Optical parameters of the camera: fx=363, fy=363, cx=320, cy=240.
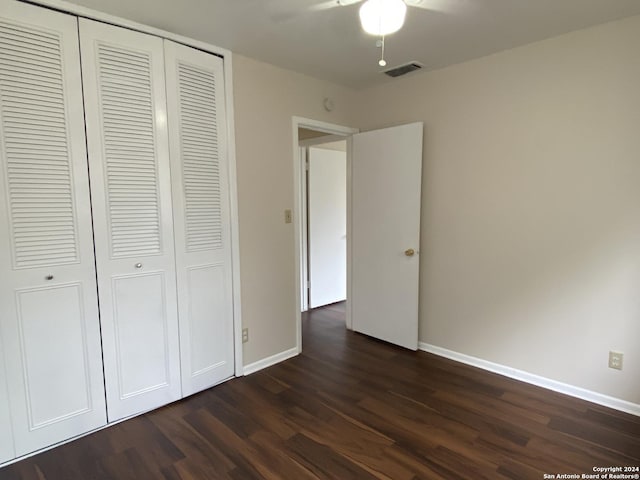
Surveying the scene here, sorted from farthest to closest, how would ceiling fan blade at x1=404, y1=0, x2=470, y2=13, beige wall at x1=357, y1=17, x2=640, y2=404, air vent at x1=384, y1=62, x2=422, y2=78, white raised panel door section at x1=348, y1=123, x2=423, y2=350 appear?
white raised panel door section at x1=348, y1=123, x2=423, y2=350 → air vent at x1=384, y1=62, x2=422, y2=78 → beige wall at x1=357, y1=17, x2=640, y2=404 → ceiling fan blade at x1=404, y1=0, x2=470, y2=13

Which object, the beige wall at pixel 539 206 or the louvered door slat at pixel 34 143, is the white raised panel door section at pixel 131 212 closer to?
the louvered door slat at pixel 34 143

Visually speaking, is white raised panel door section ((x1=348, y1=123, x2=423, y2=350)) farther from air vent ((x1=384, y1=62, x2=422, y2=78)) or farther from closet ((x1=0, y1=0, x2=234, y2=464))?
closet ((x1=0, y1=0, x2=234, y2=464))

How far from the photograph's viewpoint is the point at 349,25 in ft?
7.20

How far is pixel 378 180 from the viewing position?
335 centimetres

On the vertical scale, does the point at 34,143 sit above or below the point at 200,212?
above

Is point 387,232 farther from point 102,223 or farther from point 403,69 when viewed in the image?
point 102,223

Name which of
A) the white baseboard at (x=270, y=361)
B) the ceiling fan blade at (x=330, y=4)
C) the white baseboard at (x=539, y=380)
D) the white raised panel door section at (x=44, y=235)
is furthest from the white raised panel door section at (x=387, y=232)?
the white raised panel door section at (x=44, y=235)

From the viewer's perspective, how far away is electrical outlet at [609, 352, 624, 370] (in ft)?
7.54

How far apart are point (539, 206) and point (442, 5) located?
1.47 m

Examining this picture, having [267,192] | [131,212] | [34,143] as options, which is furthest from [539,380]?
[34,143]

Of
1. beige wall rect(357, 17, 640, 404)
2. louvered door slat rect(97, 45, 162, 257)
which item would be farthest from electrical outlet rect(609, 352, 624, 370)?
louvered door slat rect(97, 45, 162, 257)

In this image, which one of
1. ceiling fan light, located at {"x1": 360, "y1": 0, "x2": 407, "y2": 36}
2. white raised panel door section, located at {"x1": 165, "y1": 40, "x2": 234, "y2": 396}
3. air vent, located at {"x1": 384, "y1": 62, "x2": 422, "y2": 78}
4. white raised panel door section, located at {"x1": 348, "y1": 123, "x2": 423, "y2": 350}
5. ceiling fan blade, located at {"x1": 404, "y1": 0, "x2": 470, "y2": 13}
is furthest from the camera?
→ white raised panel door section, located at {"x1": 348, "y1": 123, "x2": 423, "y2": 350}

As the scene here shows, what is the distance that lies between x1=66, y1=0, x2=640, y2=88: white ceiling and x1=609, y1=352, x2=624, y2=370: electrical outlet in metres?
2.05

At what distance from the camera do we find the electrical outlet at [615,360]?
7.54 ft
